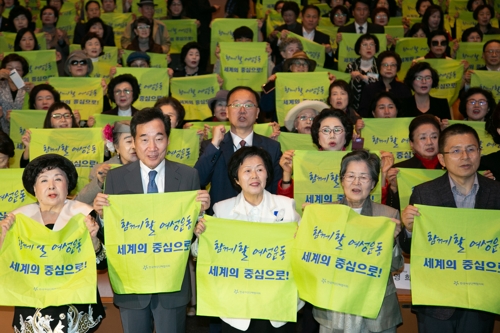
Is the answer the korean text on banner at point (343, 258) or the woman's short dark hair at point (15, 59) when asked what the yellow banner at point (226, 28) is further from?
the korean text on banner at point (343, 258)

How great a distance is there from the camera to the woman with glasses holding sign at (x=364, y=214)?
4.20 meters

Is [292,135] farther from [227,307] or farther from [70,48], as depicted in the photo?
A: [70,48]

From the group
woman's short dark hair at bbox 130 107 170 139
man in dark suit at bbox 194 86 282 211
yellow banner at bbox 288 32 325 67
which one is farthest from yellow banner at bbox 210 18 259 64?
woman's short dark hair at bbox 130 107 170 139

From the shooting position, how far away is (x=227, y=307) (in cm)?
430

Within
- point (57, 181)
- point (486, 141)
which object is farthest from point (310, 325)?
point (486, 141)

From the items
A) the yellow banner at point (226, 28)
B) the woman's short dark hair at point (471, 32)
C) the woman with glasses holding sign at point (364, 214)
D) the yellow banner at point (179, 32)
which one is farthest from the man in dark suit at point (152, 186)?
the woman's short dark hair at point (471, 32)

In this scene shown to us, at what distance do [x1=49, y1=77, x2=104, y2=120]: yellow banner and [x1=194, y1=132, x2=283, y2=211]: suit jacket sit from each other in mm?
2819

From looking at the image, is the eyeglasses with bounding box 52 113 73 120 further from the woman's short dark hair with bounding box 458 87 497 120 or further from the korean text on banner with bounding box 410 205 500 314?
the woman's short dark hair with bounding box 458 87 497 120

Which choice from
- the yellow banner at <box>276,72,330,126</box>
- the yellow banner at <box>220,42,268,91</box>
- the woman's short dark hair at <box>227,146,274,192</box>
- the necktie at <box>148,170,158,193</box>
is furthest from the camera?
the yellow banner at <box>220,42,268,91</box>

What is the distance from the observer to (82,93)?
8.05m

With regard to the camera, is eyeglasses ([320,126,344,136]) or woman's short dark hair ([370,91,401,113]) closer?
eyeglasses ([320,126,344,136])

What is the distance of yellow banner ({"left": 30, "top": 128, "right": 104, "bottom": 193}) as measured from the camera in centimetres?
643

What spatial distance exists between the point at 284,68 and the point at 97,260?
173 inches

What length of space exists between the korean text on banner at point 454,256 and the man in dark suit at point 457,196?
Result: 0.38 feet
